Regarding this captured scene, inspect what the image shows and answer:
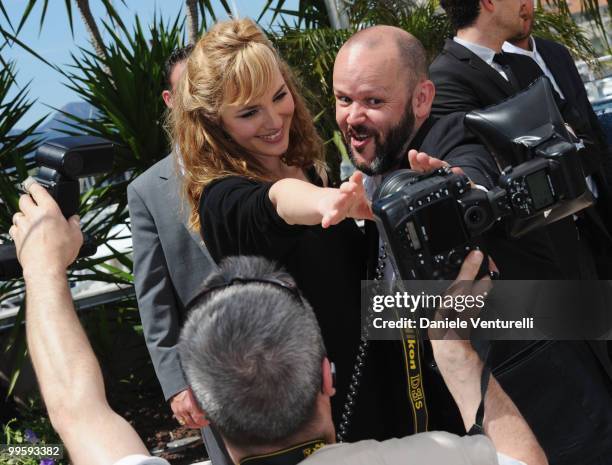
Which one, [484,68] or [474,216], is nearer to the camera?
[474,216]

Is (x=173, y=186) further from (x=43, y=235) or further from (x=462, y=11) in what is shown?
(x=43, y=235)

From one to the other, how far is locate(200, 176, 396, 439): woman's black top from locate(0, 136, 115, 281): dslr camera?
36cm

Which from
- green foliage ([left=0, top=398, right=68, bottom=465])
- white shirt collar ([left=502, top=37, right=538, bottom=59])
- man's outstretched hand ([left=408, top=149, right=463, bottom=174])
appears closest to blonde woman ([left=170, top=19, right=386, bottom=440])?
man's outstretched hand ([left=408, top=149, right=463, bottom=174])

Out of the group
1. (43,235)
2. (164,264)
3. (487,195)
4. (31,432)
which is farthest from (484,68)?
(31,432)

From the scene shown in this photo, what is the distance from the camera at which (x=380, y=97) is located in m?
2.30

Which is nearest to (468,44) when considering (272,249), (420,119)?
(420,119)

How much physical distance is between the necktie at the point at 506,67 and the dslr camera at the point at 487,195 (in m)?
0.67

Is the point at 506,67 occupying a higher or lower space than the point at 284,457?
higher

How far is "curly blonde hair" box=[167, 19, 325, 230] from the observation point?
2.21 meters

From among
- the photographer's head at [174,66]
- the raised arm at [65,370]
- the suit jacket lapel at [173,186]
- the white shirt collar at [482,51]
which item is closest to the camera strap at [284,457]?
the raised arm at [65,370]

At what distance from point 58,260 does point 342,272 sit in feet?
2.96

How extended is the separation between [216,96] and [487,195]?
2.62 ft

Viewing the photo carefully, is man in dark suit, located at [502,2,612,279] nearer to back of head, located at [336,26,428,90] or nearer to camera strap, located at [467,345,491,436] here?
back of head, located at [336,26,428,90]

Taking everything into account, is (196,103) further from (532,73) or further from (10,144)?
(10,144)
